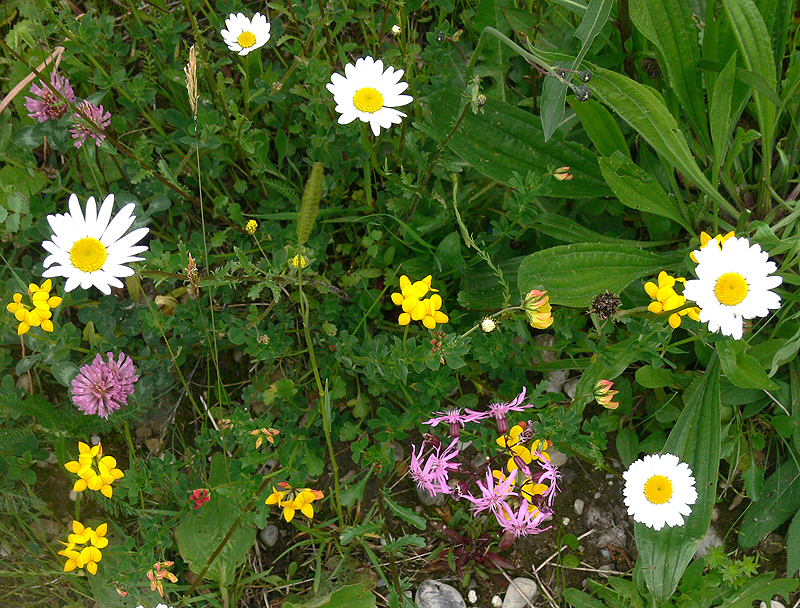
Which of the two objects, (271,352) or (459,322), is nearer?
(271,352)

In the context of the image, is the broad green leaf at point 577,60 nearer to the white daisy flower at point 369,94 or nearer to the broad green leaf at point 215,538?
the white daisy flower at point 369,94

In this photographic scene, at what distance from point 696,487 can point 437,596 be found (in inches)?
40.3

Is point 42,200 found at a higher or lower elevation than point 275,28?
lower

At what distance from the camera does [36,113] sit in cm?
233

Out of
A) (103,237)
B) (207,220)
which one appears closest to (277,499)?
(103,237)

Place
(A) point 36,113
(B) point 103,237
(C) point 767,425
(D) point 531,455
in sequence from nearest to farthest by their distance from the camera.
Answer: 1. (B) point 103,237
2. (D) point 531,455
3. (A) point 36,113
4. (C) point 767,425

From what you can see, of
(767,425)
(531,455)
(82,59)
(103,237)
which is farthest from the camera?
(82,59)

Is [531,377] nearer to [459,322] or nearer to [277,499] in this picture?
[459,322]

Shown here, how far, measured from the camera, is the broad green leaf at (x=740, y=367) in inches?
79.5

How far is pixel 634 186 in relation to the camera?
2.22 metres

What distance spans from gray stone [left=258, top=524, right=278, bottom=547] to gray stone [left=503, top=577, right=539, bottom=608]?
0.91m

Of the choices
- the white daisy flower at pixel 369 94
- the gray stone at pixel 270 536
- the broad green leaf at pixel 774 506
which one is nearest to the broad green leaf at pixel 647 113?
the white daisy flower at pixel 369 94

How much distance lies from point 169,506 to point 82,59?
1839 millimetres

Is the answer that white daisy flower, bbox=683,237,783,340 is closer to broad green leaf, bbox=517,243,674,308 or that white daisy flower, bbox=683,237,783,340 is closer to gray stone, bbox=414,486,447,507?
broad green leaf, bbox=517,243,674,308
